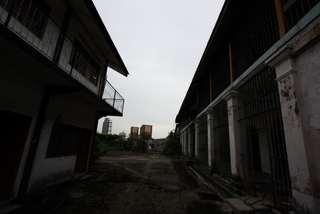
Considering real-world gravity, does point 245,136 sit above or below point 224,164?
above

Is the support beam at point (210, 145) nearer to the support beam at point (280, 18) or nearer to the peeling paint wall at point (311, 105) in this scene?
the support beam at point (280, 18)

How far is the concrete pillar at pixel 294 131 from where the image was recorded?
253 cm

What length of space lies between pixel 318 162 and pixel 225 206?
101 inches

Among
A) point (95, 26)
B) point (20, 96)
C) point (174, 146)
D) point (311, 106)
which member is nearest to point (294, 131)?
point (311, 106)

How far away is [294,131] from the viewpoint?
109 inches

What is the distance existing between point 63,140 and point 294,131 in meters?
7.35

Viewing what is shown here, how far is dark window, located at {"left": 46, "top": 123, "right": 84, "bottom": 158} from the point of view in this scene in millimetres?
5282

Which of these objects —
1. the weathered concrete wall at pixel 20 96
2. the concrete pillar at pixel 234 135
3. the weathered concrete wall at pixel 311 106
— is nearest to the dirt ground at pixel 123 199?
the weathered concrete wall at pixel 20 96

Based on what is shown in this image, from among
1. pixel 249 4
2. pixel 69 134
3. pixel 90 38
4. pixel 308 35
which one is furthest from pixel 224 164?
pixel 90 38

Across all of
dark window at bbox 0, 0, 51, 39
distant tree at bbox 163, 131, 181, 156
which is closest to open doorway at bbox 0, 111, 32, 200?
dark window at bbox 0, 0, 51, 39

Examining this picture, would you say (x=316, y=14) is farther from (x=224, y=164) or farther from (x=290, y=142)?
(x=224, y=164)

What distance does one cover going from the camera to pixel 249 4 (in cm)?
507

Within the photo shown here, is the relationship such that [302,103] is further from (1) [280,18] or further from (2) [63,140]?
(2) [63,140]

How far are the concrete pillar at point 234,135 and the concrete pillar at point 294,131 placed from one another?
2.14 m
